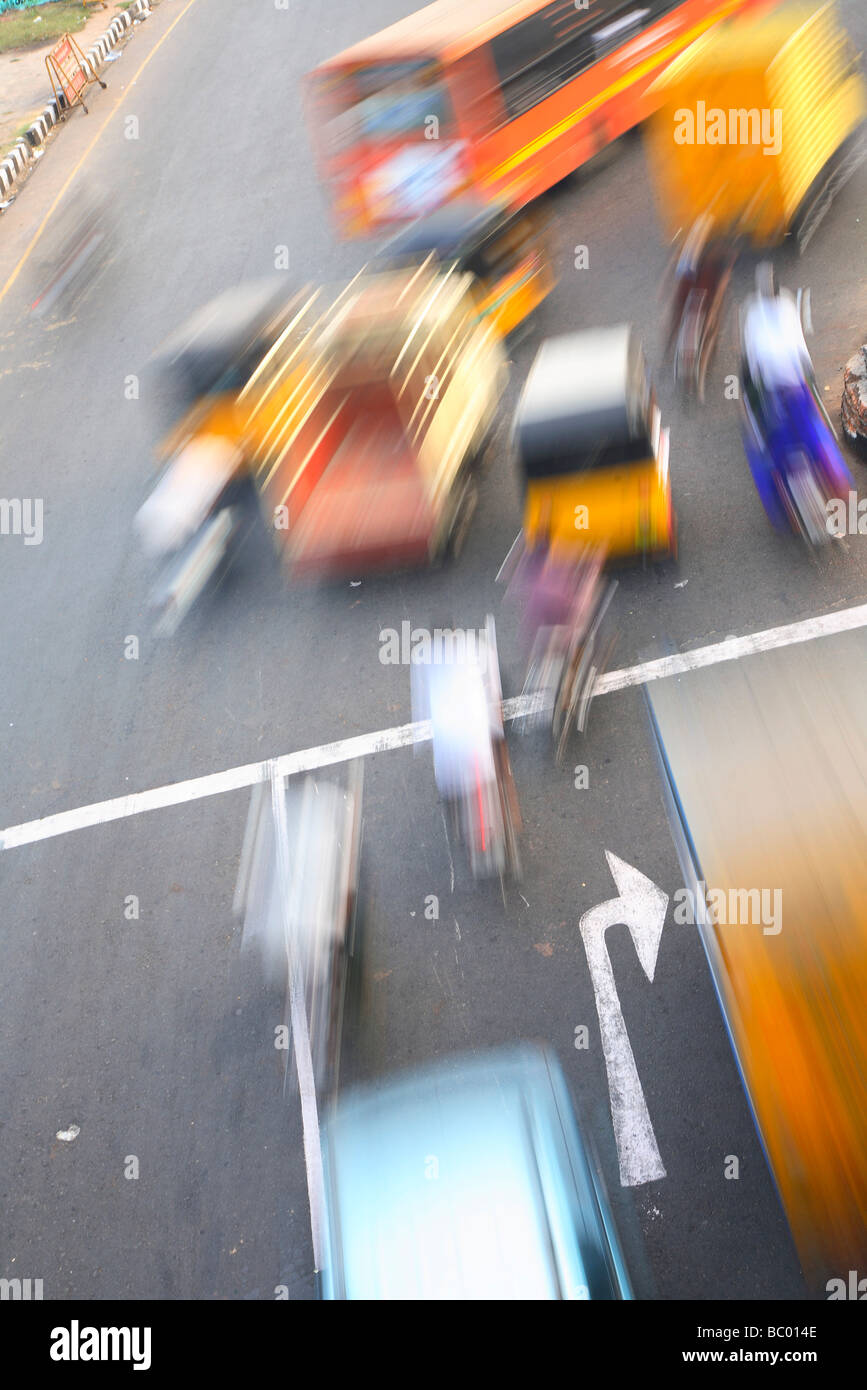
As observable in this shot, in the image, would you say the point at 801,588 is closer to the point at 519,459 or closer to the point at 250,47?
the point at 519,459

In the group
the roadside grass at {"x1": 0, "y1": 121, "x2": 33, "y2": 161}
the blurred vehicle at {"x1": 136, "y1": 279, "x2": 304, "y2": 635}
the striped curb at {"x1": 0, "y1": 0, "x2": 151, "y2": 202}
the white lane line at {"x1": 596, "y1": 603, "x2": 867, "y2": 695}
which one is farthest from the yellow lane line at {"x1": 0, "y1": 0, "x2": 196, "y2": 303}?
the white lane line at {"x1": 596, "y1": 603, "x2": 867, "y2": 695}

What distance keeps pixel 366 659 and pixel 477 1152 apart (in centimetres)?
467

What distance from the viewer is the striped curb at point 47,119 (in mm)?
18712

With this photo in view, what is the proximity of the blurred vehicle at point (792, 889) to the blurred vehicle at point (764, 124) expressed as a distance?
717 cm

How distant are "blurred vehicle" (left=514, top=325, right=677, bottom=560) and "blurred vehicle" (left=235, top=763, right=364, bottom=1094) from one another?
2.61m

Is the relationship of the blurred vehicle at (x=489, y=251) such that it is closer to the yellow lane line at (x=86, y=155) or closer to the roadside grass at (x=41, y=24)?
the yellow lane line at (x=86, y=155)

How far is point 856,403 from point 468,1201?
6868 millimetres

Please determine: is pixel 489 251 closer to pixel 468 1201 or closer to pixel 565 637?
pixel 565 637

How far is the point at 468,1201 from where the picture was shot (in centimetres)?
462

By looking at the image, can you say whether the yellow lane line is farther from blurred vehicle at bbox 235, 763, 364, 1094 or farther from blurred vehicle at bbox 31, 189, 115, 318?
blurred vehicle at bbox 235, 763, 364, 1094

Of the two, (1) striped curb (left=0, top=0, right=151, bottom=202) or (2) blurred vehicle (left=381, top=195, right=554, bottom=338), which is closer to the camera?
(2) blurred vehicle (left=381, top=195, right=554, bottom=338)

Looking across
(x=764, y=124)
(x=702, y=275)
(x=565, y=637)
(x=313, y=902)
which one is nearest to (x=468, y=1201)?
(x=313, y=902)

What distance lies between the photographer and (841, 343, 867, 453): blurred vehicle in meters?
8.35

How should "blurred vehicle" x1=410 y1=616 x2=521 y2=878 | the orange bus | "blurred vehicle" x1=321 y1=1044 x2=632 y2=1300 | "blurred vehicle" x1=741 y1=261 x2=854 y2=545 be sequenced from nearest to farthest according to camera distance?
"blurred vehicle" x1=321 y1=1044 x2=632 y2=1300, "blurred vehicle" x1=410 y1=616 x2=521 y2=878, "blurred vehicle" x1=741 y1=261 x2=854 y2=545, the orange bus
